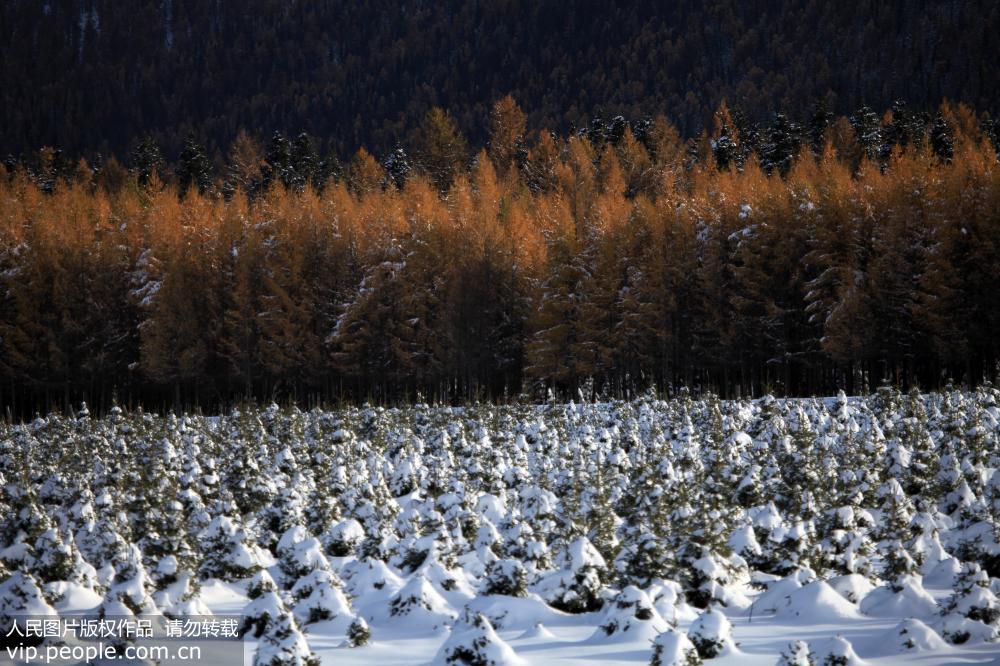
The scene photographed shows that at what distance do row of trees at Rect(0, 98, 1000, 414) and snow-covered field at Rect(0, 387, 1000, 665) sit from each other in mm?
19911

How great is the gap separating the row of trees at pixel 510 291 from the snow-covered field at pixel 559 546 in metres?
19.9

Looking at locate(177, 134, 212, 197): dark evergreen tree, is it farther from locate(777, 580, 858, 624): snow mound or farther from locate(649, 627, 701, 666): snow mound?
locate(649, 627, 701, 666): snow mound

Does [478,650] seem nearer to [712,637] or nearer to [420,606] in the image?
[712,637]

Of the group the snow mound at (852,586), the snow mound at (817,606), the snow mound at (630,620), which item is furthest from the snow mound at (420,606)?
the snow mound at (852,586)

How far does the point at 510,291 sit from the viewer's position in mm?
49375

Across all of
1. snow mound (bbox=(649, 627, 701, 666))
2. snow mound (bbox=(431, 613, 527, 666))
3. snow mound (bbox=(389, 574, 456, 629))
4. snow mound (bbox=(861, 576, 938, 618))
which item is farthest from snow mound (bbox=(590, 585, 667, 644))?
snow mound (bbox=(861, 576, 938, 618))

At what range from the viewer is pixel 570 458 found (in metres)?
20.9

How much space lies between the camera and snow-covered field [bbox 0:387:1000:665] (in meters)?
10.3

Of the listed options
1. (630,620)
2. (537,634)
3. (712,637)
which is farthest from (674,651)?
(537,634)

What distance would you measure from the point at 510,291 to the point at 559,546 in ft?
117

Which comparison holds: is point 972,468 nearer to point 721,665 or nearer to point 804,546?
point 804,546

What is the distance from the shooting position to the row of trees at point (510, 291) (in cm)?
4166

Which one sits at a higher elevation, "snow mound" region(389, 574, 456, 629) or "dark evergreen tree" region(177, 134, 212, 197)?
"dark evergreen tree" region(177, 134, 212, 197)

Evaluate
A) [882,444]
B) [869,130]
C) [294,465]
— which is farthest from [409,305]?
[869,130]
